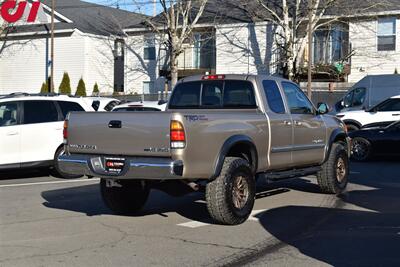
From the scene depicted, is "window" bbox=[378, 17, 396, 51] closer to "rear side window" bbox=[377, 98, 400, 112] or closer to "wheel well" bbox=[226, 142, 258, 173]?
"rear side window" bbox=[377, 98, 400, 112]

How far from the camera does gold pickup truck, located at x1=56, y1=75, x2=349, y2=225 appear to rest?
723 cm

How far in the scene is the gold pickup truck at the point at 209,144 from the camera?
7.23 meters

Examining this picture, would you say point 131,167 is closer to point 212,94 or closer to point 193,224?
point 193,224

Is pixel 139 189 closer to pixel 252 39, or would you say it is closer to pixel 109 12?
pixel 252 39

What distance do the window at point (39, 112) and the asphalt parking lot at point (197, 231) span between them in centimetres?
193

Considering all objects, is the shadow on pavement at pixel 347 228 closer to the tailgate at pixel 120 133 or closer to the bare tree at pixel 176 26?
the tailgate at pixel 120 133

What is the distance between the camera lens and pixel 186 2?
34000 millimetres

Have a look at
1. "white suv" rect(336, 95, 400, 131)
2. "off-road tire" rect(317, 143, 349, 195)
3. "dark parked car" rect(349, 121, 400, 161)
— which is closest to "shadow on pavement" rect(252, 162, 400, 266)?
"off-road tire" rect(317, 143, 349, 195)

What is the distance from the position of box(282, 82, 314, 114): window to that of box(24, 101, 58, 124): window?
559 cm

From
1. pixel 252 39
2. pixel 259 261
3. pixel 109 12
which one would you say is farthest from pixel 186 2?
pixel 259 261

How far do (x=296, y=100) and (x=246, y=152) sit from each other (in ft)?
6.23

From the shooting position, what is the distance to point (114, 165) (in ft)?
24.8

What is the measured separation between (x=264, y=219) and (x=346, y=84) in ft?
80.9

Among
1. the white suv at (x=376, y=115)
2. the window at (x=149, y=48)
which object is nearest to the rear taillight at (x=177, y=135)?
the white suv at (x=376, y=115)
